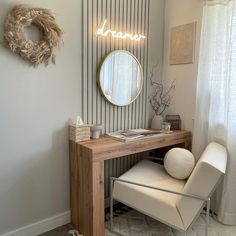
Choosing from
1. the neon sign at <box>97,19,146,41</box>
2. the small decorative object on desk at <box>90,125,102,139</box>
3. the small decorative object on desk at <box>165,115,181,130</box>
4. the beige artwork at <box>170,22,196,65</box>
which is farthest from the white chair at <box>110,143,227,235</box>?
the neon sign at <box>97,19,146,41</box>

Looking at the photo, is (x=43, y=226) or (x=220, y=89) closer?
(x=43, y=226)

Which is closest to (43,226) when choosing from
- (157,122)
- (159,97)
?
(157,122)

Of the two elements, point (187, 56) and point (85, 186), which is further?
point (187, 56)

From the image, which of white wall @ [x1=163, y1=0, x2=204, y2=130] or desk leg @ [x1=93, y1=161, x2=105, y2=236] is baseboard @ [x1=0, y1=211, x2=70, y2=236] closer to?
desk leg @ [x1=93, y1=161, x2=105, y2=236]

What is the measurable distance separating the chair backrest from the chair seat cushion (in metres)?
0.06

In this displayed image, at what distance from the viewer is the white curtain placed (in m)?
2.22

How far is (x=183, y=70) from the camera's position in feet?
8.89

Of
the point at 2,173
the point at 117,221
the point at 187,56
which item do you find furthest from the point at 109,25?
the point at 117,221

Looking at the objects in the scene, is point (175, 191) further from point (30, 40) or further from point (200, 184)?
point (30, 40)

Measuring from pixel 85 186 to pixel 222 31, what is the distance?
190 centimetres

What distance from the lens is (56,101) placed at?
2127 millimetres

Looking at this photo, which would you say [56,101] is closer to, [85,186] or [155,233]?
[85,186]

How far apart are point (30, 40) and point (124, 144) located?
3.81ft

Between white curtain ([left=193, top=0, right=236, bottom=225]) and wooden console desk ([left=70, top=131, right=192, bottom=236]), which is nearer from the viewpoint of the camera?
wooden console desk ([left=70, top=131, right=192, bottom=236])
